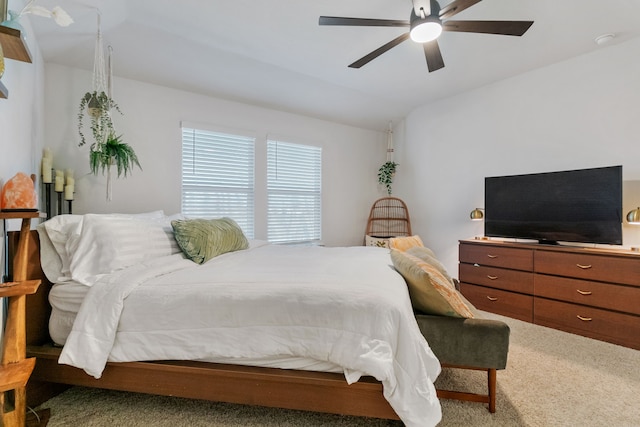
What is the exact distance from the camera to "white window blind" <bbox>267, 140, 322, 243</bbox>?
4.13 metres

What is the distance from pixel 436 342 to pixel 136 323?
1.53 metres

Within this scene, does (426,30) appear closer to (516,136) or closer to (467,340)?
(467,340)

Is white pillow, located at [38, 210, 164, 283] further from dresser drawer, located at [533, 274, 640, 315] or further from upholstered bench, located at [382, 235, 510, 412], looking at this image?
dresser drawer, located at [533, 274, 640, 315]

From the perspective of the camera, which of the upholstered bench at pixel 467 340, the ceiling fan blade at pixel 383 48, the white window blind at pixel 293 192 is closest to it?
the upholstered bench at pixel 467 340

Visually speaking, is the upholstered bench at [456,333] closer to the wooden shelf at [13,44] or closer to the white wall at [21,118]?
the wooden shelf at [13,44]

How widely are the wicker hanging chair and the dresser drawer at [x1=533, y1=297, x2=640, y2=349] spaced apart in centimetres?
218

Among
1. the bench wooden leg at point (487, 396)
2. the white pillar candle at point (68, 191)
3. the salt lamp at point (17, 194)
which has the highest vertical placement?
the white pillar candle at point (68, 191)

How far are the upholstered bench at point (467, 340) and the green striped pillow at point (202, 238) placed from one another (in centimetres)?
148

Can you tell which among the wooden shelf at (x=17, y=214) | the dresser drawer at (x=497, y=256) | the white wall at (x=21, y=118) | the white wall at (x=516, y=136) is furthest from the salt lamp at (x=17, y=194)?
the white wall at (x=516, y=136)

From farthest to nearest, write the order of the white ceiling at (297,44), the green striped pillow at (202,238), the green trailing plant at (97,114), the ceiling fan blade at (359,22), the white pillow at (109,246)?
the green trailing plant at (97,114) < the white ceiling at (297,44) < the green striped pillow at (202,238) < the ceiling fan blade at (359,22) < the white pillow at (109,246)

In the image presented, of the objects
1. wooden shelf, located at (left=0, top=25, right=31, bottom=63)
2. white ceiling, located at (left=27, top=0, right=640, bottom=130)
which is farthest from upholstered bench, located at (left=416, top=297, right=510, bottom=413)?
white ceiling, located at (left=27, top=0, right=640, bottom=130)

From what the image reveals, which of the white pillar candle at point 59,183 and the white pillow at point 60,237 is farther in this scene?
the white pillar candle at point 59,183

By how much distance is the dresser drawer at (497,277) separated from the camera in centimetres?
301

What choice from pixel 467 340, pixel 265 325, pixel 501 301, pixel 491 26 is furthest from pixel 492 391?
pixel 491 26
